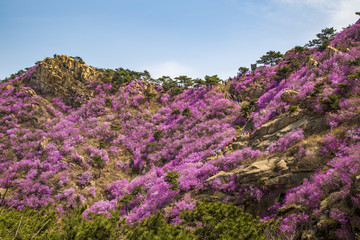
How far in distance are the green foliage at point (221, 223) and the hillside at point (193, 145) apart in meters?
0.13

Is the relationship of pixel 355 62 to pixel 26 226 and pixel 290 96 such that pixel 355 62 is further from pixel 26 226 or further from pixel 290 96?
pixel 26 226

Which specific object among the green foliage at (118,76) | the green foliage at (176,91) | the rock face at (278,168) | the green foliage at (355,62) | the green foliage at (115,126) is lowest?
the rock face at (278,168)

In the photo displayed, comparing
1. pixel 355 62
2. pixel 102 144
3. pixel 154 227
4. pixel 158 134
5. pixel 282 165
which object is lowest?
pixel 282 165

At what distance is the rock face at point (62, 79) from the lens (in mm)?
41875

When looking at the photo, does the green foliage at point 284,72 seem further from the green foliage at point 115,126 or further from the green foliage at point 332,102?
the green foliage at point 115,126

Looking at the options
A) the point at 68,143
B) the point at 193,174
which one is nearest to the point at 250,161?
the point at 193,174

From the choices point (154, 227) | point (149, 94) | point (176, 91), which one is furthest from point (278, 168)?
point (149, 94)

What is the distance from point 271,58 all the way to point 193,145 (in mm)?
27786

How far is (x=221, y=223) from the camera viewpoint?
A: 9148 millimetres

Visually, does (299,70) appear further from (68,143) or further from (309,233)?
(68,143)

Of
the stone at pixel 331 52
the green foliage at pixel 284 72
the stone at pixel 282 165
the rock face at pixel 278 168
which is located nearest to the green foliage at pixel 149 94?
the green foliage at pixel 284 72

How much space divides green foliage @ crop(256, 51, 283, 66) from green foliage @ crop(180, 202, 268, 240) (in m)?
40.2

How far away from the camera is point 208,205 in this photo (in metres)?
10.3

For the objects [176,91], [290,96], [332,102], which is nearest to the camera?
[332,102]
